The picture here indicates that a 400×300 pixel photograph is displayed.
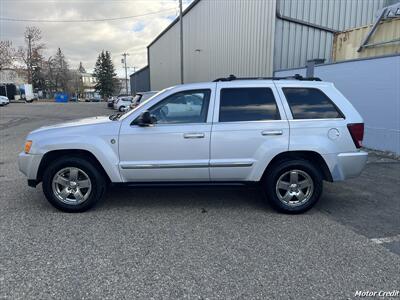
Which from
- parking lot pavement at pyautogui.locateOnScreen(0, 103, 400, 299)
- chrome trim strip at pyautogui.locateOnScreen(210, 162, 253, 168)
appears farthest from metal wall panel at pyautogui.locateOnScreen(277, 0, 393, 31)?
chrome trim strip at pyautogui.locateOnScreen(210, 162, 253, 168)

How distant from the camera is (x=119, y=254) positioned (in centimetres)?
334

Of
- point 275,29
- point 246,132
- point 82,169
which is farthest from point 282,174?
point 275,29

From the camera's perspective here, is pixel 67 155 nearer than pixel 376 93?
Yes

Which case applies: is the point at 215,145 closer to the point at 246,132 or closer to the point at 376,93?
the point at 246,132

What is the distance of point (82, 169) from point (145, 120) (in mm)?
1137

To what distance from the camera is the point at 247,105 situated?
14.5ft

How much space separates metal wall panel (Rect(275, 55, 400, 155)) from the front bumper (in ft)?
26.6

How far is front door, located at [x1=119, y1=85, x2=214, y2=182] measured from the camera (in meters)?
4.30

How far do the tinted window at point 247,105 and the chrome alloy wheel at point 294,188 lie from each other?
0.87 metres

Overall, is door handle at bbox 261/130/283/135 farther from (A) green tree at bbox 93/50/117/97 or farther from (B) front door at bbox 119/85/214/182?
(A) green tree at bbox 93/50/117/97

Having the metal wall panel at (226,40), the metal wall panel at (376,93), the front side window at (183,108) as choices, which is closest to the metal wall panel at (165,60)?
the metal wall panel at (226,40)

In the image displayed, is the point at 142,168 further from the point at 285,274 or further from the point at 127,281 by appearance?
the point at 285,274

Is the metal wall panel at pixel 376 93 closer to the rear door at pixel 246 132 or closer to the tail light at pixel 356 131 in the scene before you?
the tail light at pixel 356 131

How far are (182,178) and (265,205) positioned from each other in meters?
1.40
